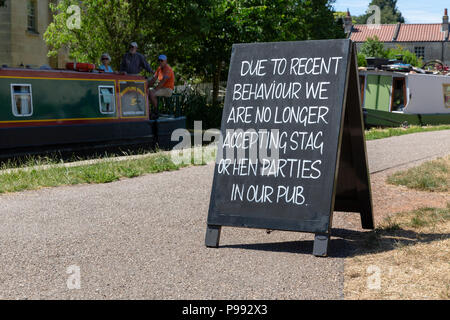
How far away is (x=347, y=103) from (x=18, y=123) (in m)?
7.57

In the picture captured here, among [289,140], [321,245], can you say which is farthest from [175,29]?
[321,245]

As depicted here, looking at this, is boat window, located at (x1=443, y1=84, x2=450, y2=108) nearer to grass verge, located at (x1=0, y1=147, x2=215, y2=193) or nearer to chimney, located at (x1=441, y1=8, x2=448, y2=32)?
grass verge, located at (x1=0, y1=147, x2=215, y2=193)

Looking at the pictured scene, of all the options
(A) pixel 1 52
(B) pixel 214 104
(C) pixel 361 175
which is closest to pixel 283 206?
(C) pixel 361 175

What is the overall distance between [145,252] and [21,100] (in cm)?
734

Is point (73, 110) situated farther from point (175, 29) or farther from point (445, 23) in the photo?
point (445, 23)

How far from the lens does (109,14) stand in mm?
18516

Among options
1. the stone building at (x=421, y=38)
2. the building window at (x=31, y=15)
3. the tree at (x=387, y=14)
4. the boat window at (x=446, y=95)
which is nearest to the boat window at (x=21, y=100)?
the boat window at (x=446, y=95)

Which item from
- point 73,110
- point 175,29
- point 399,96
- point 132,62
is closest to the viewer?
point 73,110

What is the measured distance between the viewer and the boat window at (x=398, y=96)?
71.9 ft

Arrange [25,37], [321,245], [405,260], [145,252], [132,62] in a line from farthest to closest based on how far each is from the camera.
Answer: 1. [25,37]
2. [132,62]
3. [145,252]
4. [321,245]
5. [405,260]

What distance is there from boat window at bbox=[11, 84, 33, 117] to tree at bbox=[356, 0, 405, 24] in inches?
4634

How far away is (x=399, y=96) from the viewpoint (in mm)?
22109

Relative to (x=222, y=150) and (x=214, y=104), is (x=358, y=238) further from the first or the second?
(x=214, y=104)

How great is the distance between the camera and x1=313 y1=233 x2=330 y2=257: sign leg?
4.82 metres
